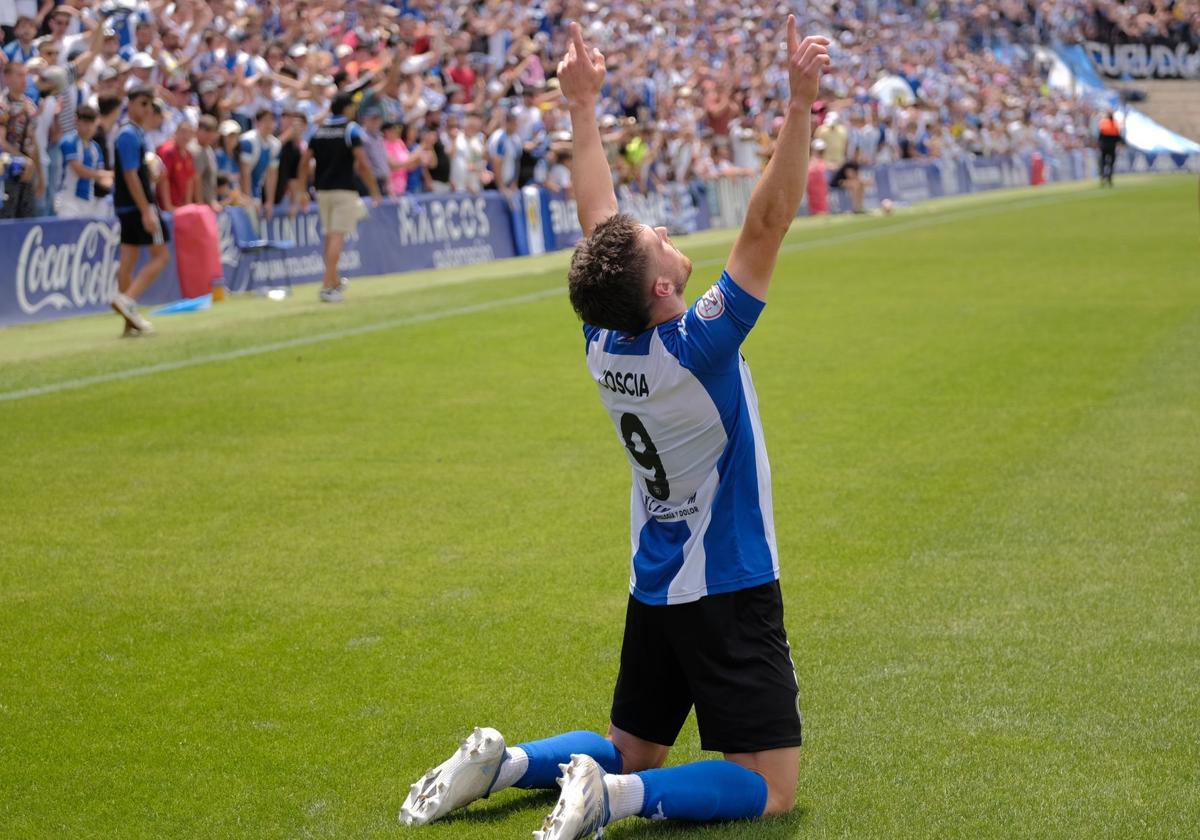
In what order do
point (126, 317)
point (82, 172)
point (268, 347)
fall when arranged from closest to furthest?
point (268, 347)
point (126, 317)
point (82, 172)

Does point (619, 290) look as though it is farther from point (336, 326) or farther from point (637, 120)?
point (637, 120)

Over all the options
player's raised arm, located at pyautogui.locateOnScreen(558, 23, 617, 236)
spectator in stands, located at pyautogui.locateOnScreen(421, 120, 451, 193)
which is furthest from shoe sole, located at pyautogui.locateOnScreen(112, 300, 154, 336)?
player's raised arm, located at pyautogui.locateOnScreen(558, 23, 617, 236)

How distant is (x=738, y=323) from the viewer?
3750mm

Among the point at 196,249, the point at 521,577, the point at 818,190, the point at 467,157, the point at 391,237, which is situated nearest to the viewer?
the point at 521,577

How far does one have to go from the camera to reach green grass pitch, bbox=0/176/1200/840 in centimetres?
435

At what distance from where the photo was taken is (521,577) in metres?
6.66

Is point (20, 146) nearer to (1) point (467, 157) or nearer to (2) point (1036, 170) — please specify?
(1) point (467, 157)

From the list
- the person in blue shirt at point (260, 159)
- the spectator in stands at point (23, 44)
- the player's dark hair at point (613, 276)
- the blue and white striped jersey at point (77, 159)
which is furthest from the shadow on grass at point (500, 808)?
the person in blue shirt at point (260, 159)

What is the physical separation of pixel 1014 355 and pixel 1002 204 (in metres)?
27.1

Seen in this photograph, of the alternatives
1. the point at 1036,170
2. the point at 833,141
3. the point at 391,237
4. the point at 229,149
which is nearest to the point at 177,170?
the point at 229,149

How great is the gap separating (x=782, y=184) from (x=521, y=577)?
10.8ft

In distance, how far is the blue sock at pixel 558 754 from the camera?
13.6 feet

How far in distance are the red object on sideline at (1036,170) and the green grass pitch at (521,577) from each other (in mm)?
41731

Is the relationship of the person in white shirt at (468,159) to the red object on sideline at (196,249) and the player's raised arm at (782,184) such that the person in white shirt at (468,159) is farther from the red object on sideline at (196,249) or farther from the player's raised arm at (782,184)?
the player's raised arm at (782,184)
